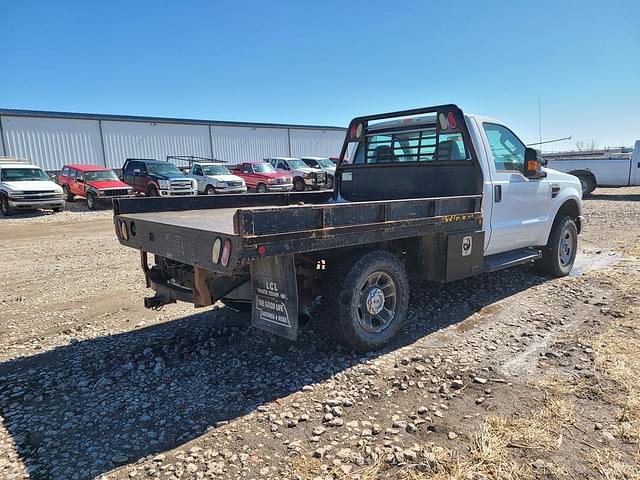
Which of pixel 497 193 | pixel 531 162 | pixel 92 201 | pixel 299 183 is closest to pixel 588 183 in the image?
pixel 299 183

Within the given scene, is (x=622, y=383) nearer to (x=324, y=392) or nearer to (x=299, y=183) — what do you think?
(x=324, y=392)

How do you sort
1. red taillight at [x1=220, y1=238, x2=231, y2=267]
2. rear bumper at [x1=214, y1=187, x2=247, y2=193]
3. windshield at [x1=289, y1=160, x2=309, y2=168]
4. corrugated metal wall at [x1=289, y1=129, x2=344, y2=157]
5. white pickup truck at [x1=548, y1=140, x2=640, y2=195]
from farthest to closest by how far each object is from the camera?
corrugated metal wall at [x1=289, y1=129, x2=344, y2=157], windshield at [x1=289, y1=160, x2=309, y2=168], rear bumper at [x1=214, y1=187, x2=247, y2=193], white pickup truck at [x1=548, y1=140, x2=640, y2=195], red taillight at [x1=220, y1=238, x2=231, y2=267]

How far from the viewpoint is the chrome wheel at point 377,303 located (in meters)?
3.92

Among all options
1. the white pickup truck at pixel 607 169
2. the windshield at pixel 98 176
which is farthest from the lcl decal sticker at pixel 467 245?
the windshield at pixel 98 176

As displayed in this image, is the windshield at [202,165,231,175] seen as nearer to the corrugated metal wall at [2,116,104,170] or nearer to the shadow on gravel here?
the corrugated metal wall at [2,116,104,170]

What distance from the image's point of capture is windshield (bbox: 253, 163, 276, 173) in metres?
23.5

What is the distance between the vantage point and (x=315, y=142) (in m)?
40.7

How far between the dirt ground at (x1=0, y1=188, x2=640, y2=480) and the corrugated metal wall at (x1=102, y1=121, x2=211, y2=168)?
2594cm

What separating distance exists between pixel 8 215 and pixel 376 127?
15.6 metres

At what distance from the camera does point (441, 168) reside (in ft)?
16.9

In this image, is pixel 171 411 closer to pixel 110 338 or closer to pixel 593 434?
pixel 110 338

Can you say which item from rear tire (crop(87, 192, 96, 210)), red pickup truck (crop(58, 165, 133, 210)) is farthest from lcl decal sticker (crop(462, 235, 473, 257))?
rear tire (crop(87, 192, 96, 210))

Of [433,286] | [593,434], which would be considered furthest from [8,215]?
[593,434]

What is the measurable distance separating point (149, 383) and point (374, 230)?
2122 millimetres
